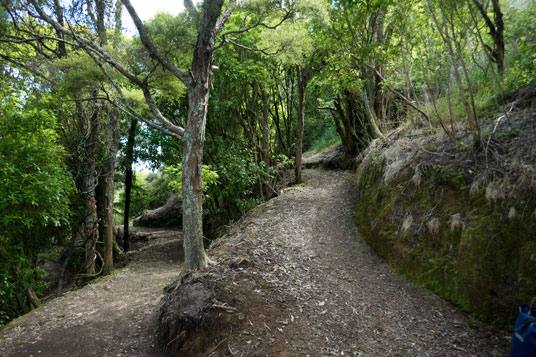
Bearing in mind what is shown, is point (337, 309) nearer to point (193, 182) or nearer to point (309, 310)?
point (309, 310)

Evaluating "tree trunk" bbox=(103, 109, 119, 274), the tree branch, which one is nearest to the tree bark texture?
the tree branch

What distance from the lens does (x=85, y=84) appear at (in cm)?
535

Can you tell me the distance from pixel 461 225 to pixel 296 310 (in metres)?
2.30

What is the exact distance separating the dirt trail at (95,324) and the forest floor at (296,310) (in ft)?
0.06

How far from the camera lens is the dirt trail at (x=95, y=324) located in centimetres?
430

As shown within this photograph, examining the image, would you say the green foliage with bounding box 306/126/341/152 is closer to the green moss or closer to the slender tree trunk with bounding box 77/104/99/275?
the green moss

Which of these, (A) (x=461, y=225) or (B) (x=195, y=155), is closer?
(A) (x=461, y=225)

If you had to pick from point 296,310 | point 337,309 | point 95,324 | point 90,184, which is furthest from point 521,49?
point 90,184

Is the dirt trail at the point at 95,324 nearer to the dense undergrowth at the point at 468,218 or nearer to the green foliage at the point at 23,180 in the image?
the green foliage at the point at 23,180

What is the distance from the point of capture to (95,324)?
4910mm

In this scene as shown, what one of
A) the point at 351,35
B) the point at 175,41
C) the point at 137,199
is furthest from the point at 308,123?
the point at 175,41

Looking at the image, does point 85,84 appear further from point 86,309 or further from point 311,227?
point 311,227

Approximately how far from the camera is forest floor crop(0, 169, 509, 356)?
10.7 feet

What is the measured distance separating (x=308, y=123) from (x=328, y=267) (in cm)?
1188
